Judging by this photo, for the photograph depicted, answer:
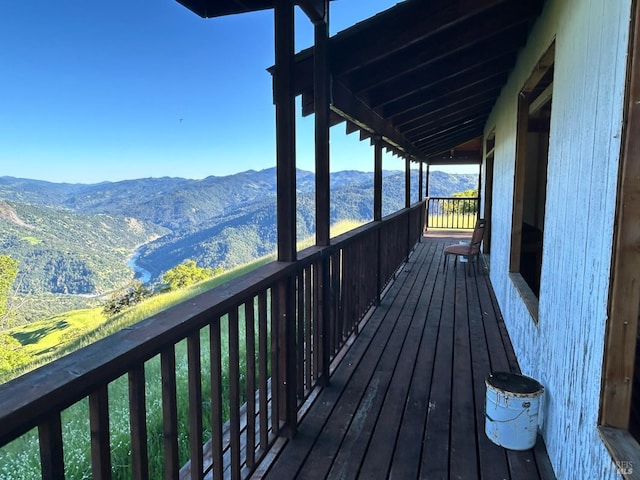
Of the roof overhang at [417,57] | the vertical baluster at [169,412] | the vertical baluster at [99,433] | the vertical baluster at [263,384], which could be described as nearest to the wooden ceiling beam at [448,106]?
the roof overhang at [417,57]

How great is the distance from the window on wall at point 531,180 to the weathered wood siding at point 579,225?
49 centimetres

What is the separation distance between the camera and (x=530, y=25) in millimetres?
3207

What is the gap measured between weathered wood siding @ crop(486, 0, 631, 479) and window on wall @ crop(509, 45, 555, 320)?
1.62 feet

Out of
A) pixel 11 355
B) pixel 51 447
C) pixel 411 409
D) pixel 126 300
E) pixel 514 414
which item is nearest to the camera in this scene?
pixel 51 447

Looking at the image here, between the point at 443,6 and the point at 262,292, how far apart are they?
217 centimetres

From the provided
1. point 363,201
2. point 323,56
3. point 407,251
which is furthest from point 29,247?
point 323,56

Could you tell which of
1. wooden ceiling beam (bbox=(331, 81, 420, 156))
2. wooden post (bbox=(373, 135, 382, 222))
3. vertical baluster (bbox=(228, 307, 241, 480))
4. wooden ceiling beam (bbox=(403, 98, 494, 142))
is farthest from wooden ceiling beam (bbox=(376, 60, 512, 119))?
vertical baluster (bbox=(228, 307, 241, 480))

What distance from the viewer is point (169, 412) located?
1.25 meters

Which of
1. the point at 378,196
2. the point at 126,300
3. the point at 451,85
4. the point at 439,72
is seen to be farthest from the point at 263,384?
the point at 126,300

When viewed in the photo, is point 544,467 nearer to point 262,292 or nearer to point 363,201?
point 262,292

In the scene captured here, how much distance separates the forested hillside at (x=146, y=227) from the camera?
143ft

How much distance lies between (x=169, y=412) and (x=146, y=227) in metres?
78.5

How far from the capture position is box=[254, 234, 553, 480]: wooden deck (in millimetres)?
1880

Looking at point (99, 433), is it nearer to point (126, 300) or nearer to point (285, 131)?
point (285, 131)
